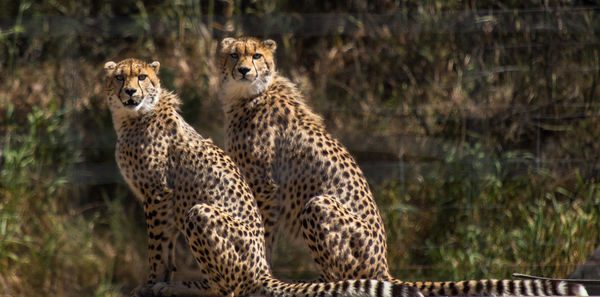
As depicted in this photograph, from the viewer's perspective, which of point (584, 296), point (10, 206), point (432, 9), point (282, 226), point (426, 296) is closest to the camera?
point (584, 296)

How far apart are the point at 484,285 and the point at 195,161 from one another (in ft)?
3.35

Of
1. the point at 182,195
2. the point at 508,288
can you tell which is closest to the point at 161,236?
the point at 182,195

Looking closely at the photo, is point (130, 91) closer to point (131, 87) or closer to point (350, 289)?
point (131, 87)

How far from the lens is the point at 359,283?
231 centimetres

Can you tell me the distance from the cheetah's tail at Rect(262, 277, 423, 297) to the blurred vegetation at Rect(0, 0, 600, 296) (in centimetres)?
193

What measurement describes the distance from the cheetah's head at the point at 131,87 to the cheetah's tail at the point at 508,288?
1.11 metres

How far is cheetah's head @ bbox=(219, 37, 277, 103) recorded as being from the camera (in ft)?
8.78

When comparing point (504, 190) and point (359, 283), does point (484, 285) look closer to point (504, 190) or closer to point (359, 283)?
point (359, 283)

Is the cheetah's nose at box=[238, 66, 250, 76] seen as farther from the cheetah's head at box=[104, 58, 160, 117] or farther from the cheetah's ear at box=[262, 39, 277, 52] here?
the cheetah's head at box=[104, 58, 160, 117]

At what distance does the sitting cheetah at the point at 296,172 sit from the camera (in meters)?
2.58

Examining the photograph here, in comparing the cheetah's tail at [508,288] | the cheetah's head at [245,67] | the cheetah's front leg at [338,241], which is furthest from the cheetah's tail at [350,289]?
the cheetah's head at [245,67]

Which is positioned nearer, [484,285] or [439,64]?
[484,285]

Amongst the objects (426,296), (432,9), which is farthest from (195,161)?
(432,9)

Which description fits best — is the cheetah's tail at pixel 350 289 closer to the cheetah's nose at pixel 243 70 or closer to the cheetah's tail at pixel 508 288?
the cheetah's tail at pixel 508 288
